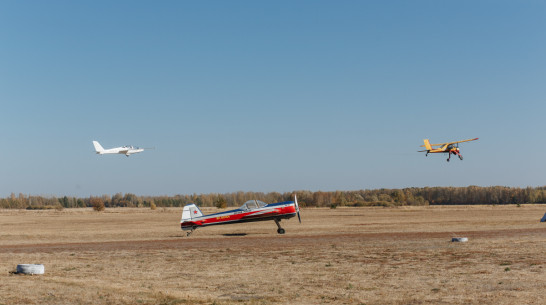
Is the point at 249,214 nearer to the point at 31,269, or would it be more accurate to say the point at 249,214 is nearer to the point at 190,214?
the point at 190,214

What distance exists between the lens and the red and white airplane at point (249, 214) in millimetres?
36250

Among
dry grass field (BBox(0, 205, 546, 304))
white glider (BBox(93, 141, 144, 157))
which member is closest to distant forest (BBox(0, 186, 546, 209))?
white glider (BBox(93, 141, 144, 157))

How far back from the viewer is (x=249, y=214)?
36438mm

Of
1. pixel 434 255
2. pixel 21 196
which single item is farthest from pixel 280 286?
pixel 21 196

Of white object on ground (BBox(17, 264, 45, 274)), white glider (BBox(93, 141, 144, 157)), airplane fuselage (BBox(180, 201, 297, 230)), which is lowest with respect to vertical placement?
white object on ground (BBox(17, 264, 45, 274))

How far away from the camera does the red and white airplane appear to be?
3625 centimetres

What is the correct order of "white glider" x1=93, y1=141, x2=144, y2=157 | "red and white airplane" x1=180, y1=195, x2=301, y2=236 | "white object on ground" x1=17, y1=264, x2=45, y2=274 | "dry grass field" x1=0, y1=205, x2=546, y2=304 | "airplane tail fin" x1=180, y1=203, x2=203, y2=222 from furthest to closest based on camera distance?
"white glider" x1=93, y1=141, x2=144, y2=157
"airplane tail fin" x1=180, y1=203, x2=203, y2=222
"red and white airplane" x1=180, y1=195, x2=301, y2=236
"white object on ground" x1=17, y1=264, x2=45, y2=274
"dry grass field" x1=0, y1=205, x2=546, y2=304

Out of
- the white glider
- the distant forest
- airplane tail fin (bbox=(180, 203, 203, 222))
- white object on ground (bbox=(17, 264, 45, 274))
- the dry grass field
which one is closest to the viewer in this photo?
the dry grass field

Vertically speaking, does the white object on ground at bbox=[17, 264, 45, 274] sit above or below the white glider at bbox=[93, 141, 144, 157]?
below

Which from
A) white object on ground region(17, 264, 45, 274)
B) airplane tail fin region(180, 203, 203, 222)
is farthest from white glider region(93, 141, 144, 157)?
white object on ground region(17, 264, 45, 274)

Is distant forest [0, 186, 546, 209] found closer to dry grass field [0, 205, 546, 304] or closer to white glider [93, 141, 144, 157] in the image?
white glider [93, 141, 144, 157]

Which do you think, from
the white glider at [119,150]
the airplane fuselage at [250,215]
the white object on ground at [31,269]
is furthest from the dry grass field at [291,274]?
the white glider at [119,150]

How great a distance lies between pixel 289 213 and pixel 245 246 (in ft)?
29.9

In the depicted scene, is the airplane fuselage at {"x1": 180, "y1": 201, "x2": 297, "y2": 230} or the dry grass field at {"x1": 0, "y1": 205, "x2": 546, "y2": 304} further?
the airplane fuselage at {"x1": 180, "y1": 201, "x2": 297, "y2": 230}
